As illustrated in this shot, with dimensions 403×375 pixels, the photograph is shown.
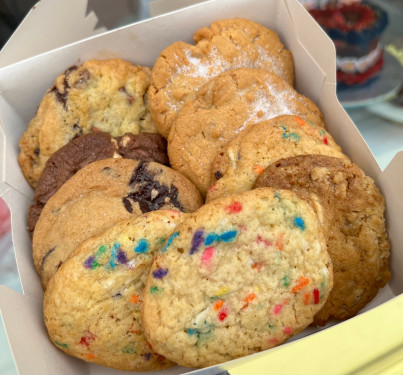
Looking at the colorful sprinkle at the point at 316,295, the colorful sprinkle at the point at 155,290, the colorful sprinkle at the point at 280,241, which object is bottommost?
the colorful sprinkle at the point at 316,295

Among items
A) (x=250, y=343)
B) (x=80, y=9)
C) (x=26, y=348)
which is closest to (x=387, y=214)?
(x=250, y=343)

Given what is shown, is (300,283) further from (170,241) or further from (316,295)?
(170,241)

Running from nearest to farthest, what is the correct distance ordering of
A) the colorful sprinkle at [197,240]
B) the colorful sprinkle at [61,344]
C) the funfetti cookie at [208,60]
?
the colorful sprinkle at [197,240]
the colorful sprinkle at [61,344]
the funfetti cookie at [208,60]

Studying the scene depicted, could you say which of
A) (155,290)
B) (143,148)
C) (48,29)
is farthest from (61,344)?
(48,29)

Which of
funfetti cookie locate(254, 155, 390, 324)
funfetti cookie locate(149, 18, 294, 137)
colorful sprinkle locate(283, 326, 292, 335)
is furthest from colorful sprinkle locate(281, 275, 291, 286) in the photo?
funfetti cookie locate(149, 18, 294, 137)

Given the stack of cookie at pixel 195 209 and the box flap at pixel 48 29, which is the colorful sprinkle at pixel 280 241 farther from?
the box flap at pixel 48 29

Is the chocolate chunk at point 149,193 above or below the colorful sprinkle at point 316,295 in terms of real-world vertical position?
above

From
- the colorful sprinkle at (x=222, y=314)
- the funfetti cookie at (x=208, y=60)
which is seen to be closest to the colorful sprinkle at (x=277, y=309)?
the colorful sprinkle at (x=222, y=314)

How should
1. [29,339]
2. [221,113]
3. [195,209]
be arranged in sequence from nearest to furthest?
[29,339] < [195,209] < [221,113]
